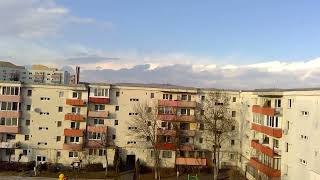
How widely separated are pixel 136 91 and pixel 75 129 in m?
11.9

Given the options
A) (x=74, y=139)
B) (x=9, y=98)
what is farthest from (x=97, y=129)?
(x=9, y=98)

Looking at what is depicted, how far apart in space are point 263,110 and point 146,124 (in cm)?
2186

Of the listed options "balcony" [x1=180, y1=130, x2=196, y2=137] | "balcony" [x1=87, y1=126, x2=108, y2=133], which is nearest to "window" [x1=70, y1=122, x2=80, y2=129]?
"balcony" [x1=87, y1=126, x2=108, y2=133]

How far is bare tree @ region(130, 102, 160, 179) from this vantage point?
243ft

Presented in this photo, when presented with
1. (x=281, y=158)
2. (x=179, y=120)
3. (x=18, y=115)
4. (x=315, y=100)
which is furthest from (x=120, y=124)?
(x=315, y=100)

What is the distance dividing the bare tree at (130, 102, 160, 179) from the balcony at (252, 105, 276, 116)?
56.4 ft

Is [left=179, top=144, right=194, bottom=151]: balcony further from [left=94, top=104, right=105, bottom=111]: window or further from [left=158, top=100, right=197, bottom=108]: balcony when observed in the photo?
[left=94, top=104, right=105, bottom=111]: window

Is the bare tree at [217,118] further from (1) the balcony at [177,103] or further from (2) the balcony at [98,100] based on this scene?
(2) the balcony at [98,100]

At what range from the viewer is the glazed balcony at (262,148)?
2175 inches

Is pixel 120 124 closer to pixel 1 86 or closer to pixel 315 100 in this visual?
pixel 1 86

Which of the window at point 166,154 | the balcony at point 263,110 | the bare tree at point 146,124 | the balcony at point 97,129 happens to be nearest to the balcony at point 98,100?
the balcony at point 97,129

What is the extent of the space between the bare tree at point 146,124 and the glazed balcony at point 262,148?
16.5 m

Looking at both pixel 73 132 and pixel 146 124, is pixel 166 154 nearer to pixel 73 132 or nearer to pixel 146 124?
pixel 146 124

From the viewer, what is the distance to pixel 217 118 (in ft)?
237
